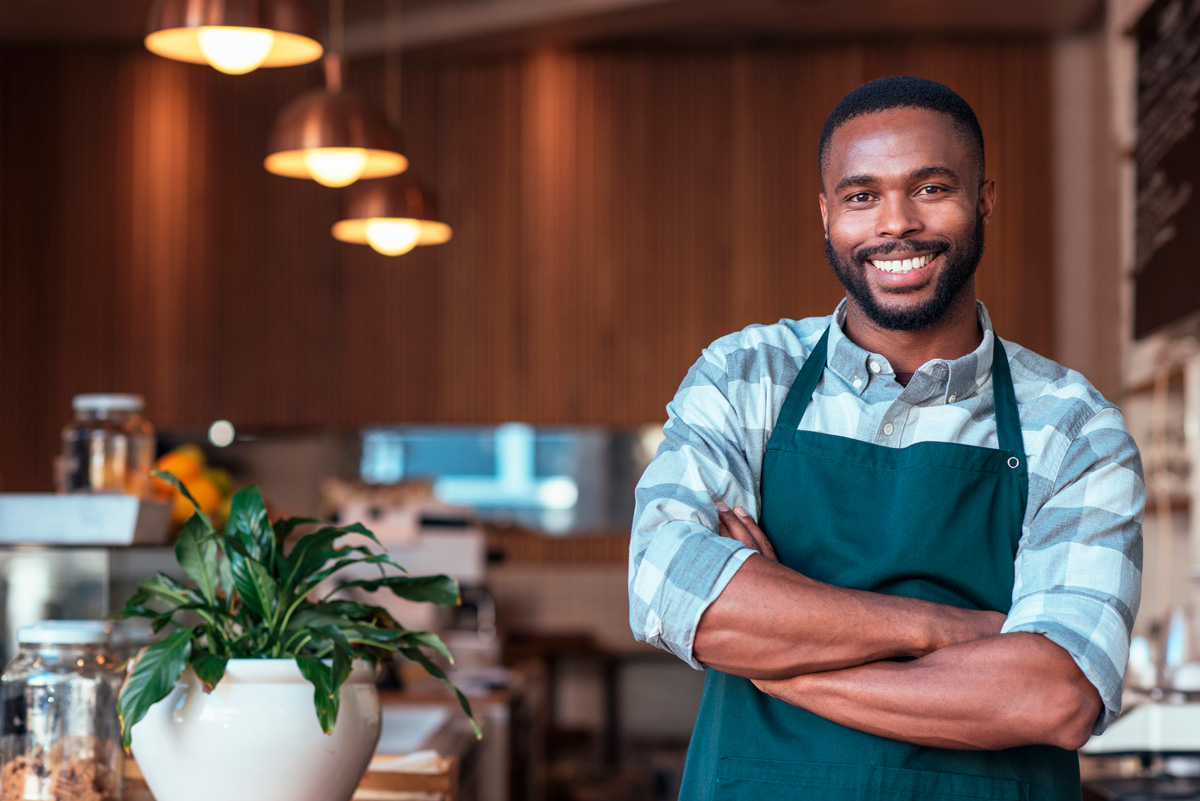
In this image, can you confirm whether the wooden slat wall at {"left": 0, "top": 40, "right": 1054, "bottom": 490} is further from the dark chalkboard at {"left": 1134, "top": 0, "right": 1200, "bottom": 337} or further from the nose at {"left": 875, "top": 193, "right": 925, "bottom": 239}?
the nose at {"left": 875, "top": 193, "right": 925, "bottom": 239}

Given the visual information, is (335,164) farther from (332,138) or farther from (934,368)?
(934,368)

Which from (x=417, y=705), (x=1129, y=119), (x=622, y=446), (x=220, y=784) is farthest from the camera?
(x=622, y=446)

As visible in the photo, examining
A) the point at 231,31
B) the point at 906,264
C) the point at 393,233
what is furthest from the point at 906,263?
the point at 393,233

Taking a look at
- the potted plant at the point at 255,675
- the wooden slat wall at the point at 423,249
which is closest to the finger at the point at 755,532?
the potted plant at the point at 255,675

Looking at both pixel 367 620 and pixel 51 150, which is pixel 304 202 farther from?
pixel 367 620

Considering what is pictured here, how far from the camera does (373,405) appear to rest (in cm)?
638

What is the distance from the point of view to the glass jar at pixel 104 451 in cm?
227

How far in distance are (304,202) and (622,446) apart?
1.97 metres

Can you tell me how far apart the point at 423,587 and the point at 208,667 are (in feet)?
1.01

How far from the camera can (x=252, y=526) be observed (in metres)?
1.62

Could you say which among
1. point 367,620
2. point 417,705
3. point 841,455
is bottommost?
point 417,705

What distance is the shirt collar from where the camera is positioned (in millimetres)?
1337

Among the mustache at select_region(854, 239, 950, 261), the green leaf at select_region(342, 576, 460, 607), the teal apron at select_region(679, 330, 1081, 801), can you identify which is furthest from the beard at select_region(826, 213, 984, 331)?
the green leaf at select_region(342, 576, 460, 607)

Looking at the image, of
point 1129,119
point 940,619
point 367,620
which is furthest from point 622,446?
point 940,619
